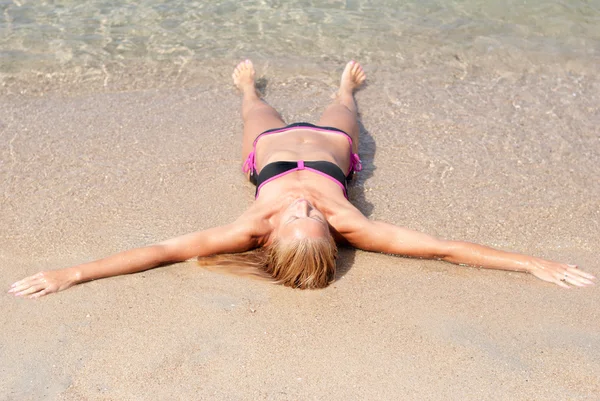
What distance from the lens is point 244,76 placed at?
A: 6.82 m

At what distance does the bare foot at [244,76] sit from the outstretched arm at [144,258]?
240cm

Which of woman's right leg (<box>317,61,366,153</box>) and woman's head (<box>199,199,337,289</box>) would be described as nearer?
woman's head (<box>199,199,337,289</box>)

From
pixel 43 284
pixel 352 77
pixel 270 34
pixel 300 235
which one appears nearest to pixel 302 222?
pixel 300 235

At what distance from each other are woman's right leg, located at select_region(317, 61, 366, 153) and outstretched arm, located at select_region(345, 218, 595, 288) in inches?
44.1

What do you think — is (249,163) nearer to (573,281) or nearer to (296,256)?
(296,256)

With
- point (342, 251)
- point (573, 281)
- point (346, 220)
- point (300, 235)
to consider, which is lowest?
point (342, 251)

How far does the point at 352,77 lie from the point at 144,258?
130 inches

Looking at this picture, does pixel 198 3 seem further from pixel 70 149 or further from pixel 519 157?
pixel 519 157

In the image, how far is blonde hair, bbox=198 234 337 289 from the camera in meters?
4.19

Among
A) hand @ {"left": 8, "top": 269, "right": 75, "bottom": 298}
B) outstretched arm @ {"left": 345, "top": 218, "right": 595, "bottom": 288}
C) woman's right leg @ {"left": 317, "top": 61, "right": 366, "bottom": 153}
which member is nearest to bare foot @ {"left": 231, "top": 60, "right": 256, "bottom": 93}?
woman's right leg @ {"left": 317, "top": 61, "right": 366, "bottom": 153}

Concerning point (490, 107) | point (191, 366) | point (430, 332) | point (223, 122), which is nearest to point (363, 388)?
point (430, 332)

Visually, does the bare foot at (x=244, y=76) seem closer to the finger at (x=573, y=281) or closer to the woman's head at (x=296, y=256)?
the woman's head at (x=296, y=256)

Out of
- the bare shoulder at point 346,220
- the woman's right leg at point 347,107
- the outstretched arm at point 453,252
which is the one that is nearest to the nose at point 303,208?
the bare shoulder at point 346,220

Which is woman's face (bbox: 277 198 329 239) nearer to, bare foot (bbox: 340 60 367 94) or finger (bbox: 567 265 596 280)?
finger (bbox: 567 265 596 280)
